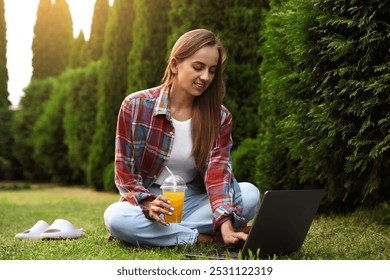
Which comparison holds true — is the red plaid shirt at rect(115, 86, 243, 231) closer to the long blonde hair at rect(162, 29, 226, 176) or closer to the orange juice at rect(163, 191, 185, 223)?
the long blonde hair at rect(162, 29, 226, 176)

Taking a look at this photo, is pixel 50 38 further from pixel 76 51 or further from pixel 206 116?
pixel 206 116

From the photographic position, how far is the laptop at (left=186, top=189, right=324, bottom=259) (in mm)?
2691

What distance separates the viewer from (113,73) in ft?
34.9

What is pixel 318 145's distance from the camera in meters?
4.39

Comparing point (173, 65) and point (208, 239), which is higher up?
point (173, 65)

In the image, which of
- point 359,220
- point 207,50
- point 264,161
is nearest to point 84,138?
point 264,161

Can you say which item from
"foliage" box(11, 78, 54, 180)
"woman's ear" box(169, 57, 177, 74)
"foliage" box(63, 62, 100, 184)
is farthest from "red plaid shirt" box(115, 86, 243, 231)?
"foliage" box(11, 78, 54, 180)

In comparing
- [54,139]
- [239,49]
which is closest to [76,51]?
[54,139]

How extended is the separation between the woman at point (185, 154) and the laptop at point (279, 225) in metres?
0.29

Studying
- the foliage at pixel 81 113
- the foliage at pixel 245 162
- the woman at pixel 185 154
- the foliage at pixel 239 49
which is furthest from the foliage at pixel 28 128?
the woman at pixel 185 154

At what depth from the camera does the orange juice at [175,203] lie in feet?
10.4

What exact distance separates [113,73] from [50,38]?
22.3 feet

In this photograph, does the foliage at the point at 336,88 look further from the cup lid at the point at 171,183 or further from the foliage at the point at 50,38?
the foliage at the point at 50,38

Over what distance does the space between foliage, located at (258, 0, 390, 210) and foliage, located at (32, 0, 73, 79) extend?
41.1 feet
